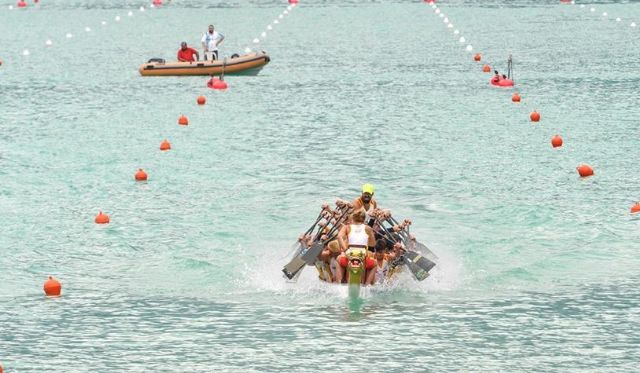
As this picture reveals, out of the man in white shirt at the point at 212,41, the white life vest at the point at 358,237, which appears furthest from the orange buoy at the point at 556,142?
the man in white shirt at the point at 212,41

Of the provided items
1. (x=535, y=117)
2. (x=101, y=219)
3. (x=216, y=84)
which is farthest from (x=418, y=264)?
(x=216, y=84)

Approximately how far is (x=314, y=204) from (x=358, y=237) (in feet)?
33.5

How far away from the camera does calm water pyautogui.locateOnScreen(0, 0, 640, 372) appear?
83.3 ft

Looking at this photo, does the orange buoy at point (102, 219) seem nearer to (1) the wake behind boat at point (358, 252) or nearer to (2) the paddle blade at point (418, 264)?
(1) the wake behind boat at point (358, 252)

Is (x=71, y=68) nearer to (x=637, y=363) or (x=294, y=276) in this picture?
(x=294, y=276)

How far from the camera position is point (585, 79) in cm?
6016

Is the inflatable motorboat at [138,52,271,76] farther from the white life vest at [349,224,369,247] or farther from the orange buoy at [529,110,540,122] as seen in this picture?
the white life vest at [349,224,369,247]

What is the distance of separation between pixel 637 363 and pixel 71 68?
47351 mm

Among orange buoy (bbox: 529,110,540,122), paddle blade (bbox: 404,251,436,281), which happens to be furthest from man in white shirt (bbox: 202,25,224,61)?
paddle blade (bbox: 404,251,436,281)

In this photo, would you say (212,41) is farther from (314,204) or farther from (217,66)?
(314,204)

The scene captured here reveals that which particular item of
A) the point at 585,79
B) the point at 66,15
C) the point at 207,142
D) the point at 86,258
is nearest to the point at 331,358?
the point at 86,258

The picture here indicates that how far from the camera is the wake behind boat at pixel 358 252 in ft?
87.3

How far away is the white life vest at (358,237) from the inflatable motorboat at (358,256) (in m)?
0.10

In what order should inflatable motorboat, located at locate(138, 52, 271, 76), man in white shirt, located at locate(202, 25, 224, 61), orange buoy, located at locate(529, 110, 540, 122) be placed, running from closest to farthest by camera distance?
orange buoy, located at locate(529, 110, 540, 122) < inflatable motorboat, located at locate(138, 52, 271, 76) < man in white shirt, located at locate(202, 25, 224, 61)
